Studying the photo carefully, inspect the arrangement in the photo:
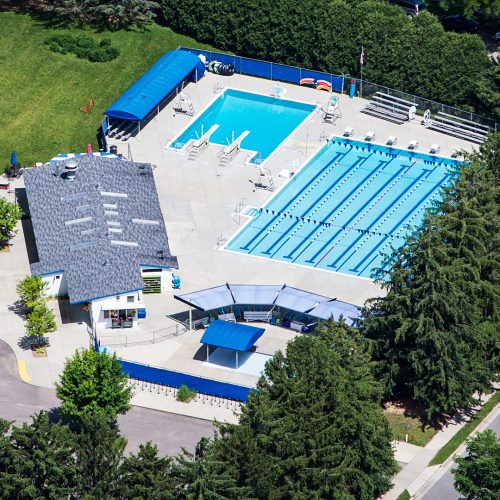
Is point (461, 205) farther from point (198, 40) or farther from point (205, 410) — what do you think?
point (198, 40)

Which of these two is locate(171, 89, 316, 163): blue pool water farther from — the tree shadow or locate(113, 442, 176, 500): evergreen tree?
locate(113, 442, 176, 500): evergreen tree

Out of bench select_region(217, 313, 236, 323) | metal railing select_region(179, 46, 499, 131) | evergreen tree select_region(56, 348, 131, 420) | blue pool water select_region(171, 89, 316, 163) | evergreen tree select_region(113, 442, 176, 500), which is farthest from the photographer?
metal railing select_region(179, 46, 499, 131)

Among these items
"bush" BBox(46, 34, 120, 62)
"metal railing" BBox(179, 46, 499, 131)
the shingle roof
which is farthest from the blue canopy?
"bush" BBox(46, 34, 120, 62)

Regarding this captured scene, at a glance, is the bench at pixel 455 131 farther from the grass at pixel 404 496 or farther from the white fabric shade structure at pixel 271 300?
the grass at pixel 404 496

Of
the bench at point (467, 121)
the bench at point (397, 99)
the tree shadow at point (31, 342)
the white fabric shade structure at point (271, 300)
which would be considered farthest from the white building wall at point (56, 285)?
the bench at point (467, 121)

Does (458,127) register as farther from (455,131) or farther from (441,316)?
(441,316)

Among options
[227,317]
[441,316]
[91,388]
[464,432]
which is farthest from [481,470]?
[227,317]
